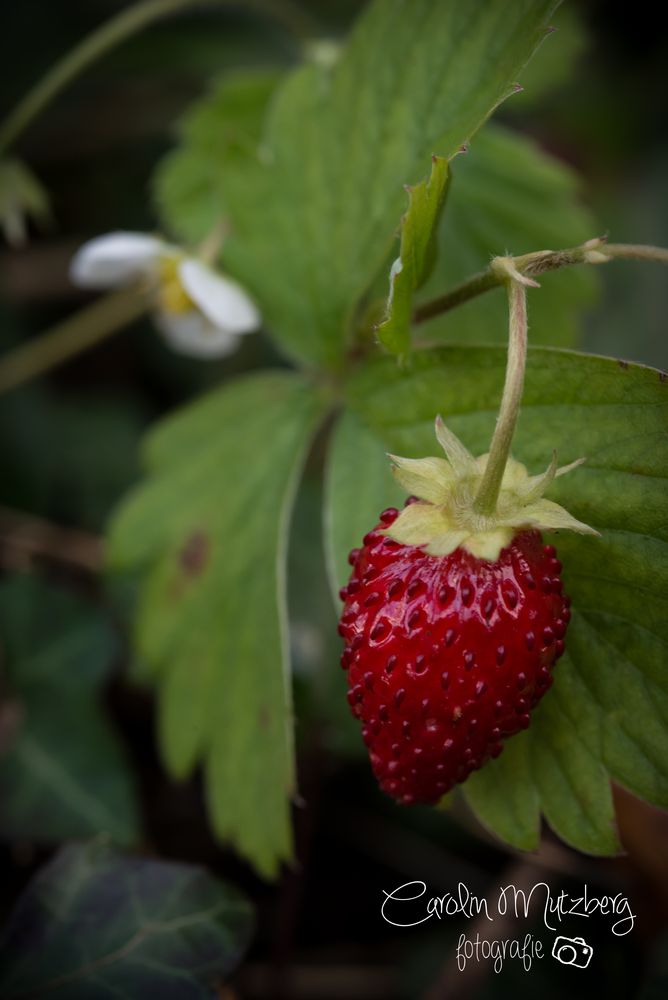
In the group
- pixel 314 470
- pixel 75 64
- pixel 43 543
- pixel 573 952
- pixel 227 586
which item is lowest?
pixel 573 952

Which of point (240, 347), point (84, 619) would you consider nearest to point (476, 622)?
point (84, 619)

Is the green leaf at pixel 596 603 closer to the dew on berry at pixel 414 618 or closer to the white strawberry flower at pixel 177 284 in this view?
the dew on berry at pixel 414 618

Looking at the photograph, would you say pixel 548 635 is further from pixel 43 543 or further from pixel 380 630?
pixel 43 543

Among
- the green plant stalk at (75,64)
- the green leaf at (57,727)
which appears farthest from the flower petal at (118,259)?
the green leaf at (57,727)

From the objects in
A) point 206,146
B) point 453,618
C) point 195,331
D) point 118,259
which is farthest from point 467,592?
point 206,146

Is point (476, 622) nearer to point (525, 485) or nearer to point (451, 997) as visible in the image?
point (525, 485)

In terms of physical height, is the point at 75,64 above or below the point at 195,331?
above
